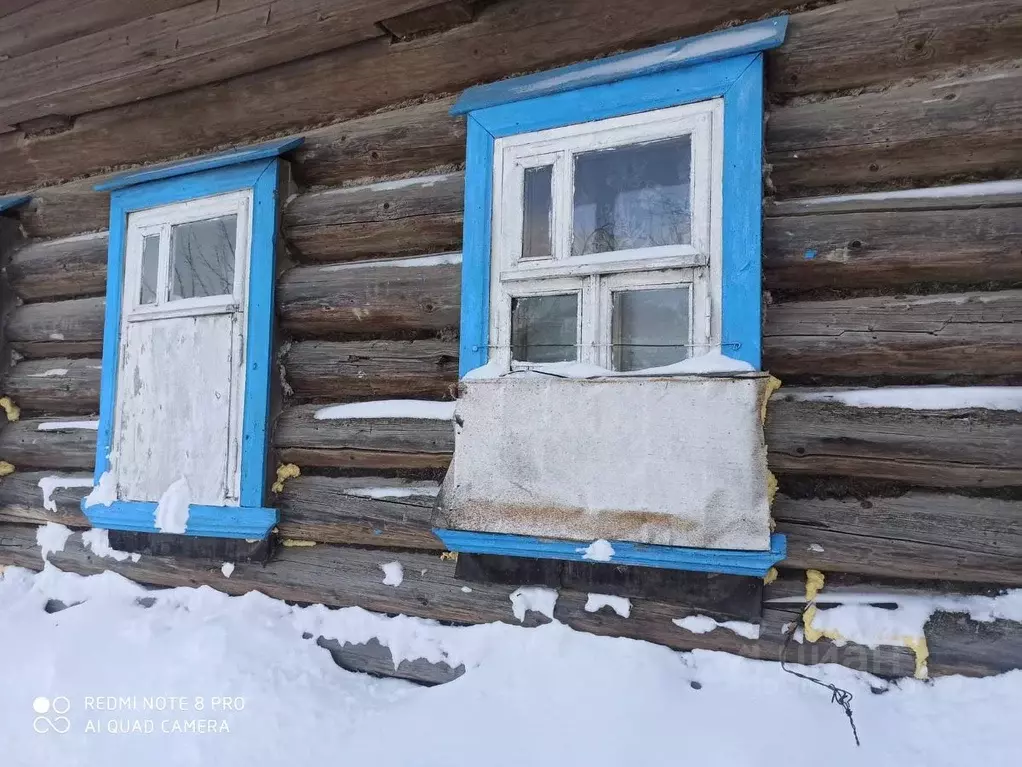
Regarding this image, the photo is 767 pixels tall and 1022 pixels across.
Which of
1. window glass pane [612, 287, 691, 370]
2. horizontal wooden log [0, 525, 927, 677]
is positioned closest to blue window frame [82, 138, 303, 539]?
horizontal wooden log [0, 525, 927, 677]

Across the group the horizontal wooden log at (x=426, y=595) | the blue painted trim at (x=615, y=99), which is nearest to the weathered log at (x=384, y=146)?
the blue painted trim at (x=615, y=99)

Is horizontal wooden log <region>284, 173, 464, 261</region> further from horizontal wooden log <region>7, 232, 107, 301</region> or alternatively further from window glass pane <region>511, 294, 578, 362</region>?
horizontal wooden log <region>7, 232, 107, 301</region>

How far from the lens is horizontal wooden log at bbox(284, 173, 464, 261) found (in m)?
2.85

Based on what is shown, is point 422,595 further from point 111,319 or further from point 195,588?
point 111,319

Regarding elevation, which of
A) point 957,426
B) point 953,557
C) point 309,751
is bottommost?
point 309,751

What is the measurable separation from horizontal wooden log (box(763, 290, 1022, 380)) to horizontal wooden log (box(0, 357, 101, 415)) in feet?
11.1

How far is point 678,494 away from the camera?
2.22m

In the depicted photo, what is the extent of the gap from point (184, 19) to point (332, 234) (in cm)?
132

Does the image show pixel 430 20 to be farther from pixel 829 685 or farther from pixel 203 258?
pixel 829 685

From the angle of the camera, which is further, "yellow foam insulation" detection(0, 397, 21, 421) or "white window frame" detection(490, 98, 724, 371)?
"yellow foam insulation" detection(0, 397, 21, 421)

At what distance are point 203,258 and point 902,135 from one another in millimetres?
2916

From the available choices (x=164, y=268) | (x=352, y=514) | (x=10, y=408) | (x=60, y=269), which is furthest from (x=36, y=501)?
(x=352, y=514)

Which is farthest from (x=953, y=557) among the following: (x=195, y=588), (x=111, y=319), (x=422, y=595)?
(x=111, y=319)

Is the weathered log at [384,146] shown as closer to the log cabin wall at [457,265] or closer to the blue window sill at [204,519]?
the log cabin wall at [457,265]
